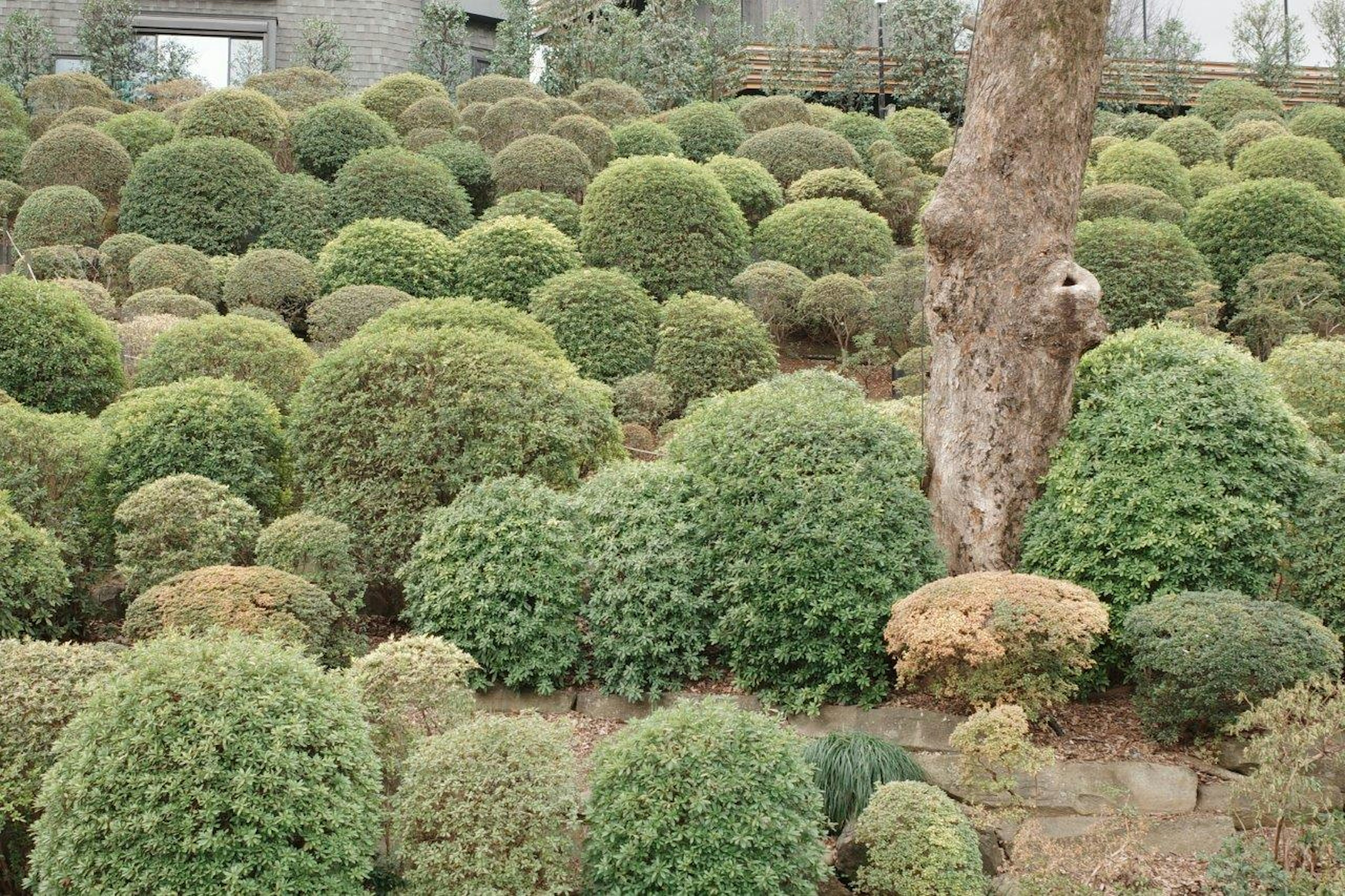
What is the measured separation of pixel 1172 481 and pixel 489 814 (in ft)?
16.0

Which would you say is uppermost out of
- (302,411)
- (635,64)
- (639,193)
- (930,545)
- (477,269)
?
(635,64)

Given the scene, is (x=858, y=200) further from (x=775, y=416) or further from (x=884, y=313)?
(x=775, y=416)

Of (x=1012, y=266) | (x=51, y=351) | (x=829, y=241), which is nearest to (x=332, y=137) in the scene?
(x=829, y=241)

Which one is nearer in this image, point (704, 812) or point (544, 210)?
point (704, 812)

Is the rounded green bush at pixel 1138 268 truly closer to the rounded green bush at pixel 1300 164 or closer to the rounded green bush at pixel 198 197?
the rounded green bush at pixel 1300 164

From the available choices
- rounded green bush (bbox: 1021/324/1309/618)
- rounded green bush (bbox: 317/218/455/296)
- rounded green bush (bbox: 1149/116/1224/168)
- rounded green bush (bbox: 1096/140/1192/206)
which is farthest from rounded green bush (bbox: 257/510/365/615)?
rounded green bush (bbox: 1149/116/1224/168)

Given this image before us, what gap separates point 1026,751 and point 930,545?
6.51 feet

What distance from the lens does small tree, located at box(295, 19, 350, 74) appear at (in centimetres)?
2756

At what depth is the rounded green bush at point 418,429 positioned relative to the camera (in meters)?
9.37

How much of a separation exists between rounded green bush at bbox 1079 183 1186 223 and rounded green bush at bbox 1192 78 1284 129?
8.05 metres

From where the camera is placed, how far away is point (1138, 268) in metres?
14.4

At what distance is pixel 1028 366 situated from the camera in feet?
28.9

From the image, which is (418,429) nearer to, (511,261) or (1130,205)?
(511,261)

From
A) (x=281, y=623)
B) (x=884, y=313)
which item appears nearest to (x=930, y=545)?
(x=281, y=623)
